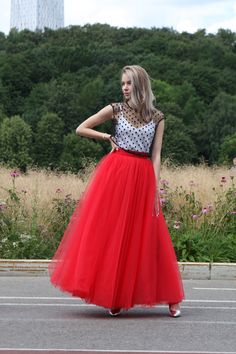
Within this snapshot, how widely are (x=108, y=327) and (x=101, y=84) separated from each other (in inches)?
4035

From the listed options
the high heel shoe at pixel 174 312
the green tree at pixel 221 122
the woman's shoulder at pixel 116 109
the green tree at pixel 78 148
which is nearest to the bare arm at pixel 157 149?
the woman's shoulder at pixel 116 109

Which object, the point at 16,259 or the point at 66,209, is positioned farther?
the point at 66,209

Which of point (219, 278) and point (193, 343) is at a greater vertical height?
point (193, 343)

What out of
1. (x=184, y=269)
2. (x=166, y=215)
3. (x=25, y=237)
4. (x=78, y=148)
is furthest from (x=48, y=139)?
(x=184, y=269)

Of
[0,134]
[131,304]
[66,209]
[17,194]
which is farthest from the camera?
[0,134]

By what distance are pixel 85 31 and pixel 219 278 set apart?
124376 millimetres

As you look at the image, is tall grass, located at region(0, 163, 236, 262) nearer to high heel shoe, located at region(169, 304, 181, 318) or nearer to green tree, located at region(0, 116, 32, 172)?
high heel shoe, located at region(169, 304, 181, 318)

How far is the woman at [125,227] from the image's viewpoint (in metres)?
7.74

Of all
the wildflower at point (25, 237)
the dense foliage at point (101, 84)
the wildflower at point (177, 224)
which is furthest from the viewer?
the dense foliage at point (101, 84)

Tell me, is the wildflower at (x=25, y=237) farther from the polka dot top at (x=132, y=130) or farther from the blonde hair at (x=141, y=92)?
the blonde hair at (x=141, y=92)

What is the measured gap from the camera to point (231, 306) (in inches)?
349

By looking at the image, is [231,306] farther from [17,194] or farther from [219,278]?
[17,194]

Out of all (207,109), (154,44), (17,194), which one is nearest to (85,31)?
(154,44)

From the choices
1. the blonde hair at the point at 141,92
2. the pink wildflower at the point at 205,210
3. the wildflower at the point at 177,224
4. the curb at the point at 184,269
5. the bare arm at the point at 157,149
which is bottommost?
the curb at the point at 184,269
